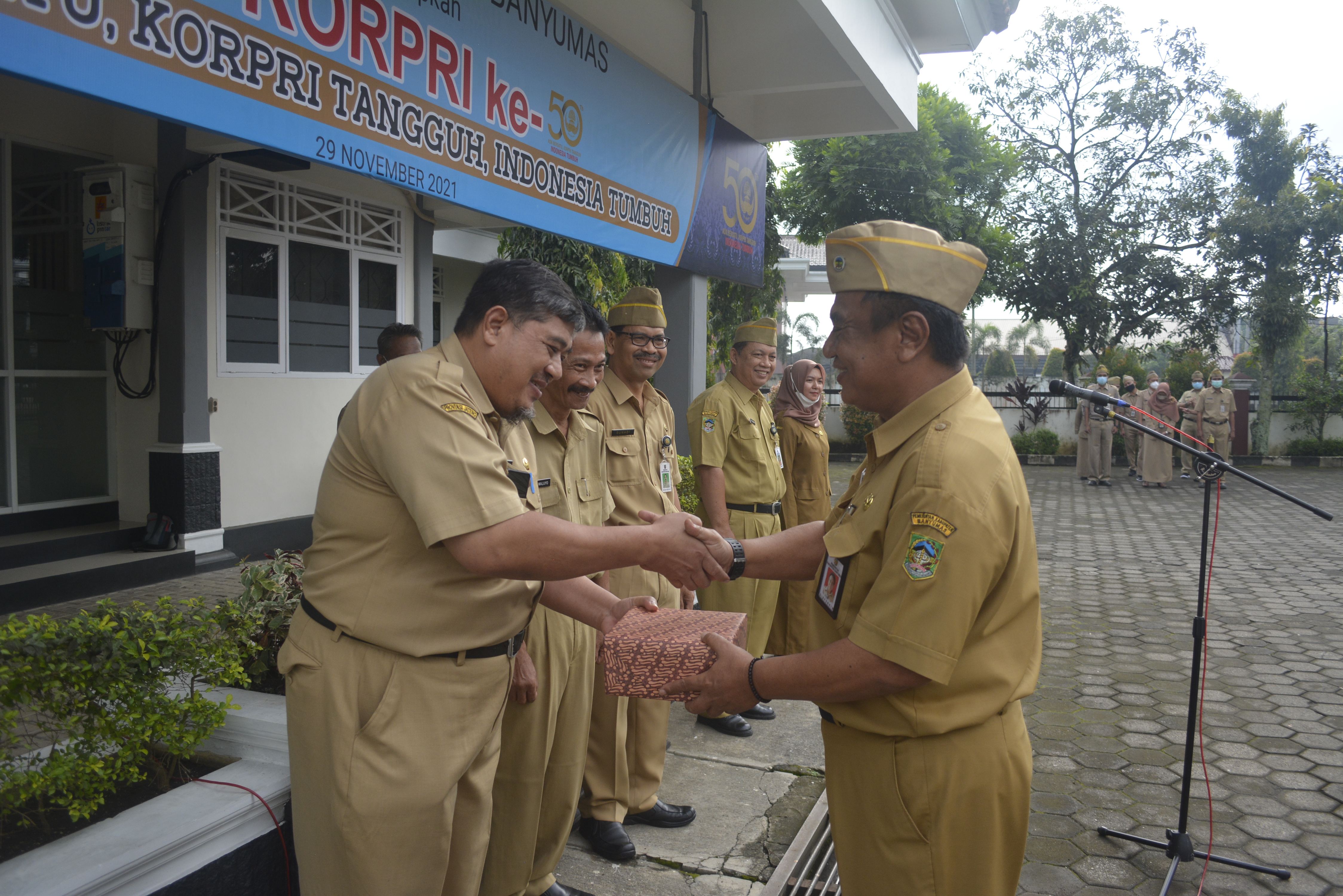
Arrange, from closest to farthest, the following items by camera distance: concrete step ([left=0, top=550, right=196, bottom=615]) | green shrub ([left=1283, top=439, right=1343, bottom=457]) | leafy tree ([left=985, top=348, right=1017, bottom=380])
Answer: concrete step ([left=0, top=550, right=196, bottom=615])
green shrub ([left=1283, top=439, right=1343, bottom=457])
leafy tree ([left=985, top=348, right=1017, bottom=380])

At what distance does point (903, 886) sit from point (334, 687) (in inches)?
50.0

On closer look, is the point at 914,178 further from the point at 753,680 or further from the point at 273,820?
the point at 273,820

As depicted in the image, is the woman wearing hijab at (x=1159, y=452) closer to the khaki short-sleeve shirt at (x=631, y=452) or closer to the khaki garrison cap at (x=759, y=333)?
the khaki garrison cap at (x=759, y=333)

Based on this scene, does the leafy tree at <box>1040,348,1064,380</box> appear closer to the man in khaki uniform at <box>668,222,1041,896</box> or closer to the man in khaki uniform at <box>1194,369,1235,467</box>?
the man in khaki uniform at <box>1194,369,1235,467</box>

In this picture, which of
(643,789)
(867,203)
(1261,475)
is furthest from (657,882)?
(1261,475)

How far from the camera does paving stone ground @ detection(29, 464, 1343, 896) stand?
3273mm

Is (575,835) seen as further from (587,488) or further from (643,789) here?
(587,488)

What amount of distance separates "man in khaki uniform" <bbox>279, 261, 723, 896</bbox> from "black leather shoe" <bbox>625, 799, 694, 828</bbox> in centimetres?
157

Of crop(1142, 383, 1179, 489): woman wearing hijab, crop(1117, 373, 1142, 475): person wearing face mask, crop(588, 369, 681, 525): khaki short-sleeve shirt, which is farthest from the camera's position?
crop(1117, 373, 1142, 475): person wearing face mask

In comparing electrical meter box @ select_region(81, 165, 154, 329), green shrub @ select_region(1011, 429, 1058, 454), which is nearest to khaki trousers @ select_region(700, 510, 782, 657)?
electrical meter box @ select_region(81, 165, 154, 329)

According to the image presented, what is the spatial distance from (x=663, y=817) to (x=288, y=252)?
6.29 m

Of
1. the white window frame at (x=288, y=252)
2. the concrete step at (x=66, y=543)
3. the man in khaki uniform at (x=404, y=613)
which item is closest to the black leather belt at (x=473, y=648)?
the man in khaki uniform at (x=404, y=613)

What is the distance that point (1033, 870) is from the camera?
10.9 feet

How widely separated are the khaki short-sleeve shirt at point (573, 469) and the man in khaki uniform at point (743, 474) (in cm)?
116
